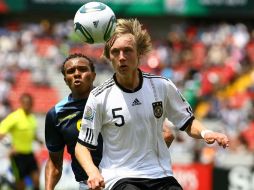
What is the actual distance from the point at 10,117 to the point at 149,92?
338 inches

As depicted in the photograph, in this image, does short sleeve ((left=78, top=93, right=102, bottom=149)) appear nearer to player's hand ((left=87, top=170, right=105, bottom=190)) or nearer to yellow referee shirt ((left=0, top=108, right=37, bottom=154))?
player's hand ((left=87, top=170, right=105, bottom=190))

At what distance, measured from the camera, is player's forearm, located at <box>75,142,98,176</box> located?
5045 mm

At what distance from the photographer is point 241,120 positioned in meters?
20.2

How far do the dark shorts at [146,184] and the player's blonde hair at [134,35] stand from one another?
0.87 meters

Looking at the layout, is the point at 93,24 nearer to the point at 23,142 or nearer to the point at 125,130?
the point at 125,130

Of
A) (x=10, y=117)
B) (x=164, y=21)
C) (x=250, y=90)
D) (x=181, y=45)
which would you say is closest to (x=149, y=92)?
(x=10, y=117)

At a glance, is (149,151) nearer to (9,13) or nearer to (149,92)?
(149,92)

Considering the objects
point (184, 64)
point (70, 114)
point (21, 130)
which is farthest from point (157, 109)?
point (184, 64)

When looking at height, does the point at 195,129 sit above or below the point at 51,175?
above

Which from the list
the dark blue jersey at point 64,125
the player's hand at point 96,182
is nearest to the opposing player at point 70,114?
the dark blue jersey at point 64,125

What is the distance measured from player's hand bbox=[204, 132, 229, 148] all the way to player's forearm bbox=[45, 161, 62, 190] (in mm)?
1717

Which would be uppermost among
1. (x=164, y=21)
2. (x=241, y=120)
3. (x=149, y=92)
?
(x=164, y=21)

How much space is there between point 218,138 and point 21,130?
30.0 ft

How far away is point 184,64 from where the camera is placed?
2475cm
